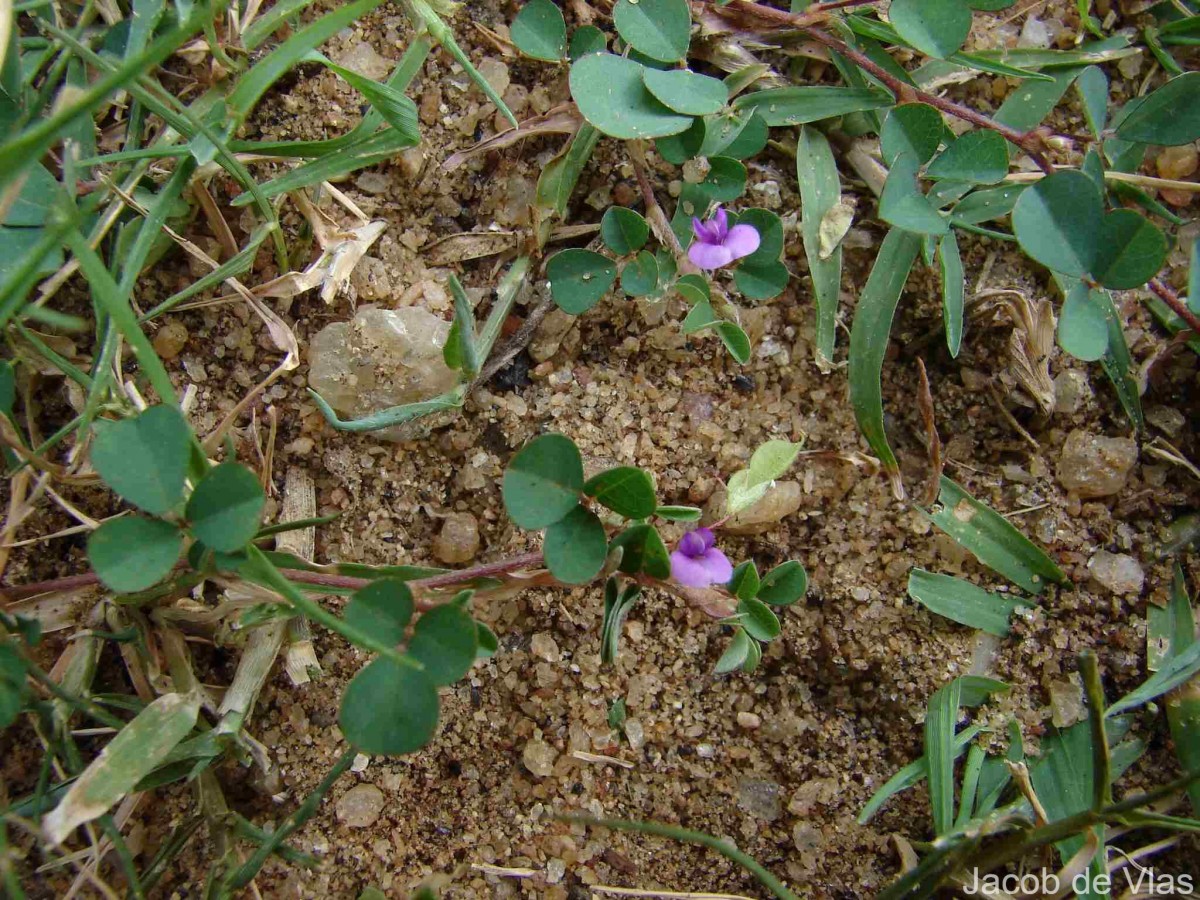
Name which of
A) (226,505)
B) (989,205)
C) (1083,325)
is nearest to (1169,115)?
(989,205)

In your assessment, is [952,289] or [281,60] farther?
[952,289]

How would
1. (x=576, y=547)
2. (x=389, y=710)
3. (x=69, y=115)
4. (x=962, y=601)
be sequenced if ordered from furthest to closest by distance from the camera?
1. (x=962, y=601)
2. (x=576, y=547)
3. (x=389, y=710)
4. (x=69, y=115)

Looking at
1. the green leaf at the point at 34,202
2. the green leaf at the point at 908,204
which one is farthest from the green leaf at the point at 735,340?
the green leaf at the point at 34,202

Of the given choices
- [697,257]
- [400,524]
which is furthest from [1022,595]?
[400,524]

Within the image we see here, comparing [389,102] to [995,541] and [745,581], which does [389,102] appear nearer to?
[745,581]

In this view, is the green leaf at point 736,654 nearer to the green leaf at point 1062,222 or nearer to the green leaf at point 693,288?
the green leaf at point 693,288

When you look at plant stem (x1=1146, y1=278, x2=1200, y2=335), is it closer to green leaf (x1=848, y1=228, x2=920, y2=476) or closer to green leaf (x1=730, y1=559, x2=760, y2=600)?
green leaf (x1=848, y1=228, x2=920, y2=476)
